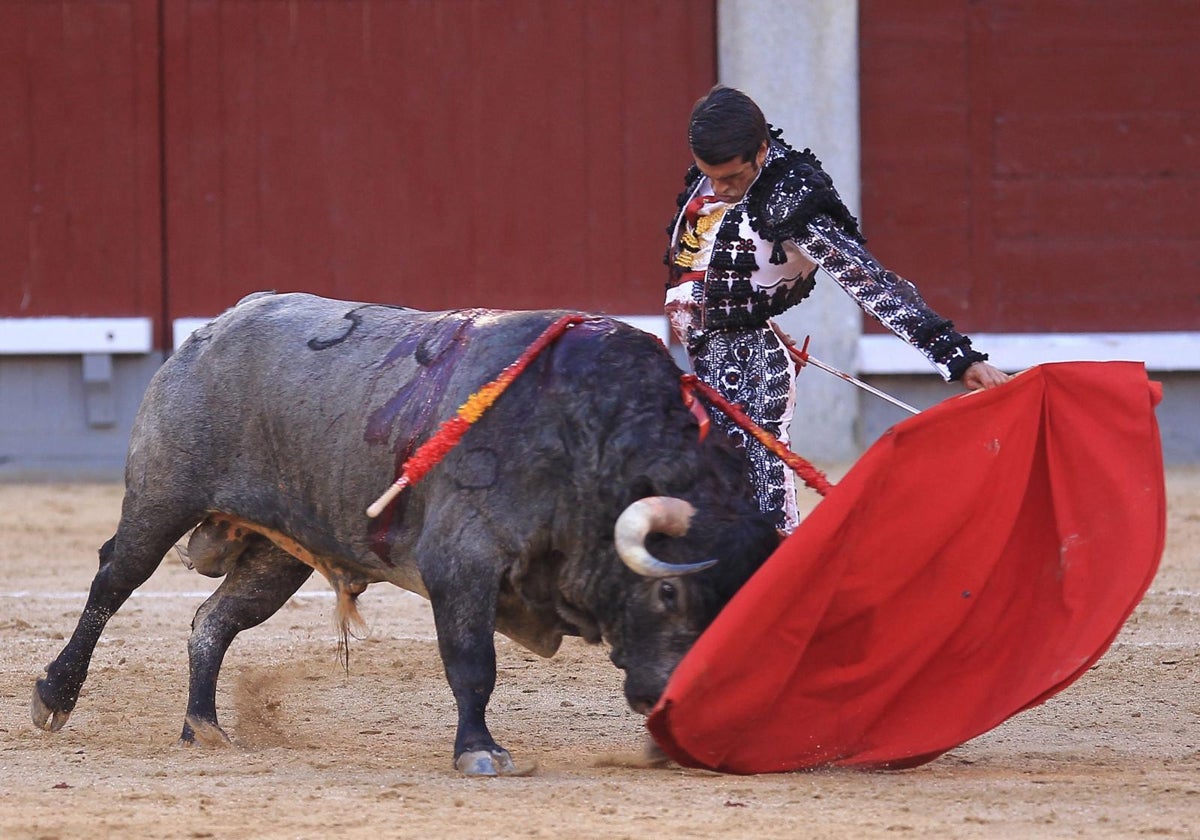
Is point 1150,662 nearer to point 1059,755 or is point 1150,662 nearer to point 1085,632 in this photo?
point 1059,755

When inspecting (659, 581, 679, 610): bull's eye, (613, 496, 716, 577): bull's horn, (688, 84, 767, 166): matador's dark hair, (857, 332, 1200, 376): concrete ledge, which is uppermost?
(688, 84, 767, 166): matador's dark hair

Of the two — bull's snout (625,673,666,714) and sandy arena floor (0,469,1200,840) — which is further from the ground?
bull's snout (625,673,666,714)

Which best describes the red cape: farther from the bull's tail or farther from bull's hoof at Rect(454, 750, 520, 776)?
the bull's tail

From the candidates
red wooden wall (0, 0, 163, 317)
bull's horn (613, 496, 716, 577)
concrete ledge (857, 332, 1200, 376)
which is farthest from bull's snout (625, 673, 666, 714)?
red wooden wall (0, 0, 163, 317)

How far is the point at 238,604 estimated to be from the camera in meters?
4.35

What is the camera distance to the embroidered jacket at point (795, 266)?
3627mm

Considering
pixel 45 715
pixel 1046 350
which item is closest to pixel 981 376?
pixel 45 715

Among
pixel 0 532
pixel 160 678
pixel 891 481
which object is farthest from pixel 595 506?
pixel 0 532

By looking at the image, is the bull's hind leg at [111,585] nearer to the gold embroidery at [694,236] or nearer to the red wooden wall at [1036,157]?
the gold embroidery at [694,236]

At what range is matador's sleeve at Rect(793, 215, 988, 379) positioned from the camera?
359cm

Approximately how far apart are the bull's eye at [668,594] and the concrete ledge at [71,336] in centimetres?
604

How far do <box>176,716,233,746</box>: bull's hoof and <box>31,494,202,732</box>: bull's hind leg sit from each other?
10.6 inches

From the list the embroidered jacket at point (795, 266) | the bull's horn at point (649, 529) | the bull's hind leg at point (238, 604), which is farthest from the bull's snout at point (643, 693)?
the bull's hind leg at point (238, 604)

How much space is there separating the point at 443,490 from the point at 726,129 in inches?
36.2
